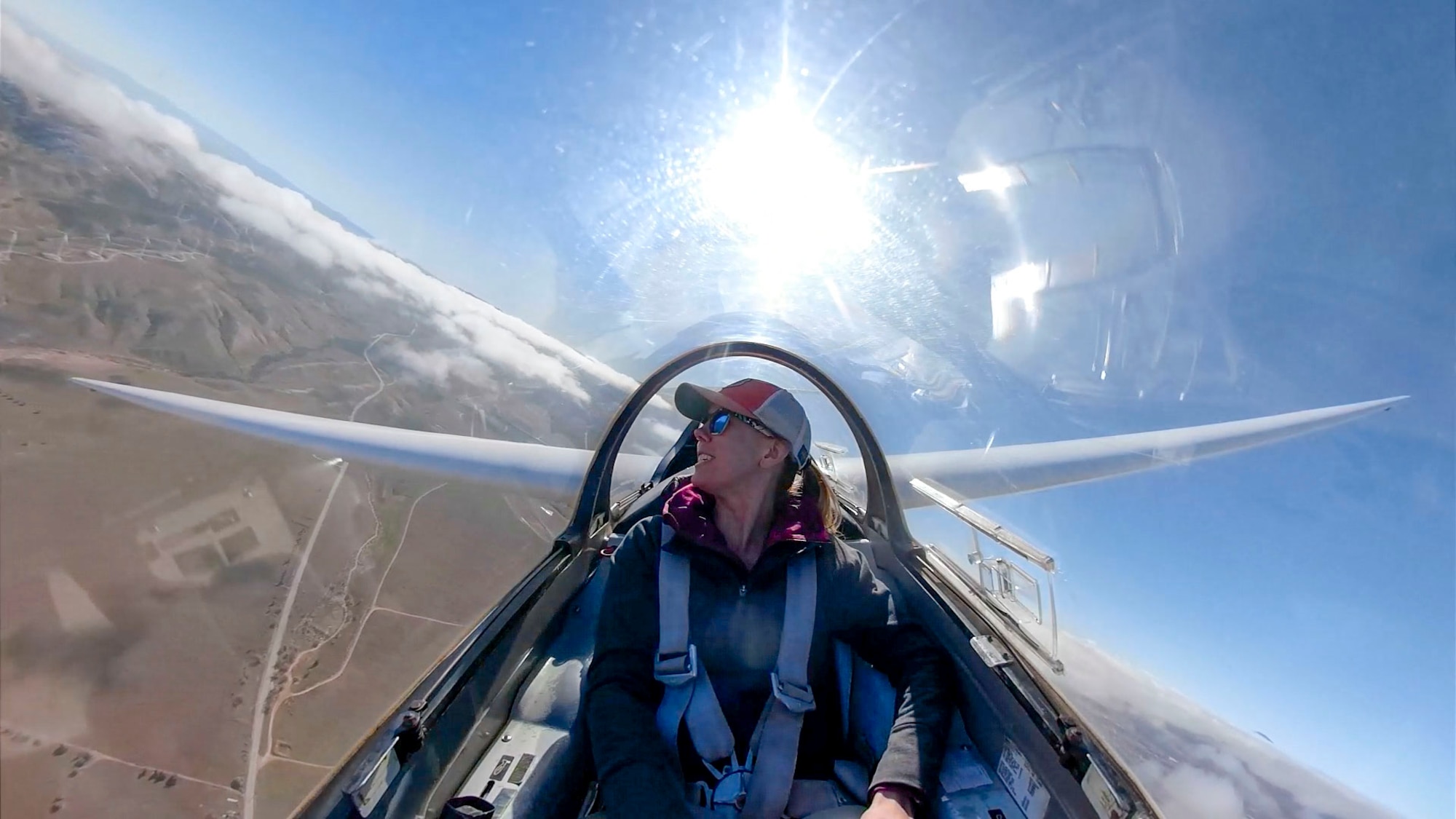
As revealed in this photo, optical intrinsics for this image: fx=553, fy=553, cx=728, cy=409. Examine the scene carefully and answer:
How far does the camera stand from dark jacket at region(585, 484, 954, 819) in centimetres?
163

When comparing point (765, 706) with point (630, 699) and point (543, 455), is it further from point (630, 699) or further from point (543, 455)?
point (543, 455)

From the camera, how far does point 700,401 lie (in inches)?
88.0

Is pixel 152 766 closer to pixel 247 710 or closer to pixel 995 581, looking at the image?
pixel 247 710

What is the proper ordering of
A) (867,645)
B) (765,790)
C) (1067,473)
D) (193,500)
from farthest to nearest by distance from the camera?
1. (193,500)
2. (1067,473)
3. (867,645)
4. (765,790)

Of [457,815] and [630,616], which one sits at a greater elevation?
[630,616]

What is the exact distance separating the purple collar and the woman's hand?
75 cm

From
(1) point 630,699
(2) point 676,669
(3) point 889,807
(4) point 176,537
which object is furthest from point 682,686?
(4) point 176,537

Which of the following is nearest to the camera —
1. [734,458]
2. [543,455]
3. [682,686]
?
[682,686]

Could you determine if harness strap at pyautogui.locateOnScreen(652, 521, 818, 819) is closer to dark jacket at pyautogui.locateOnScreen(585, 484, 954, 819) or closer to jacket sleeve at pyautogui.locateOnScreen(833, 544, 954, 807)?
dark jacket at pyautogui.locateOnScreen(585, 484, 954, 819)

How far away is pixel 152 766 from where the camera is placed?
397 inches

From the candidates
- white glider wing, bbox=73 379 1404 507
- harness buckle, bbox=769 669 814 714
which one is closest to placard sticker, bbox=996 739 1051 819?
harness buckle, bbox=769 669 814 714

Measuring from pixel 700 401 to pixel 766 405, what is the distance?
1.07ft

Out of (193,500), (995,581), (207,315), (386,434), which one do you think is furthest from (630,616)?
(207,315)

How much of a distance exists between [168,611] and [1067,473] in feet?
61.9
